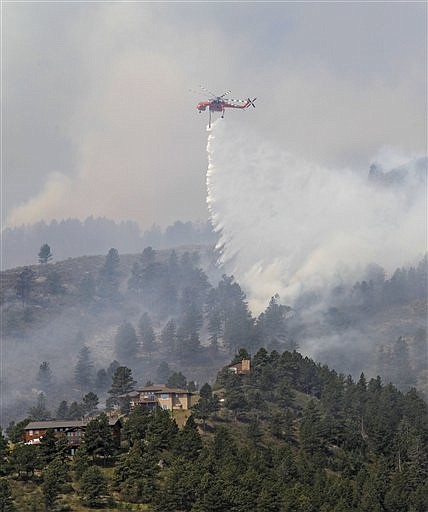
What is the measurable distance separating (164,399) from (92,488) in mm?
54849

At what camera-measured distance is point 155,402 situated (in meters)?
191

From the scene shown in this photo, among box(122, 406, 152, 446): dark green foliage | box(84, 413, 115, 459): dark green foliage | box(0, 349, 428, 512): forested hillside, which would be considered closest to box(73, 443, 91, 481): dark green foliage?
box(0, 349, 428, 512): forested hillside

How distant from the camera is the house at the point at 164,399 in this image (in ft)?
627

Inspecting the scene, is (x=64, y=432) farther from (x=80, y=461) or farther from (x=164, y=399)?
(x=164, y=399)

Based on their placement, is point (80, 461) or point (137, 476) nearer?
point (137, 476)

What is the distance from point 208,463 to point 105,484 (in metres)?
15.0

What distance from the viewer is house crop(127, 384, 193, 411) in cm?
19125

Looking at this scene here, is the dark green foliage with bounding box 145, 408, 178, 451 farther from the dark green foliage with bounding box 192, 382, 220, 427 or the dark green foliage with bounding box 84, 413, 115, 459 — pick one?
the dark green foliage with bounding box 192, 382, 220, 427

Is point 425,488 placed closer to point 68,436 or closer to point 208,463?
point 208,463

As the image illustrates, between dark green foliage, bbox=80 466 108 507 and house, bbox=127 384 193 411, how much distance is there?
50.1 meters

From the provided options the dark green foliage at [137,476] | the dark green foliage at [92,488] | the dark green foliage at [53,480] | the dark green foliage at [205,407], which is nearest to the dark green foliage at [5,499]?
the dark green foliage at [53,480]

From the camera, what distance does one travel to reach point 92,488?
137750 millimetres

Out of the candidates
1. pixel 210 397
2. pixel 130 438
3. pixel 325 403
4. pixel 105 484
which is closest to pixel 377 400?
pixel 325 403

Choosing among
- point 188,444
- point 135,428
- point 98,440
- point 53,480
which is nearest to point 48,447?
point 98,440
